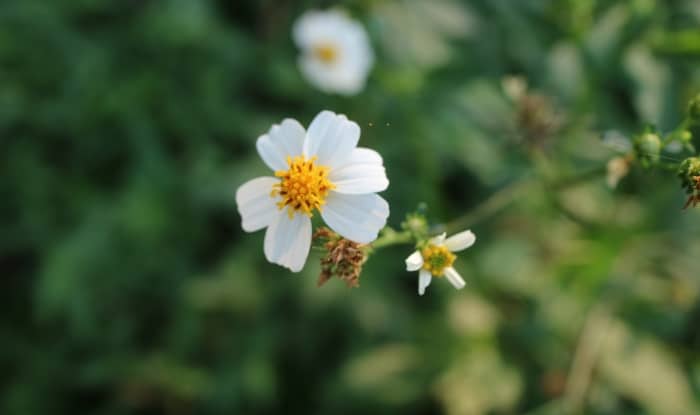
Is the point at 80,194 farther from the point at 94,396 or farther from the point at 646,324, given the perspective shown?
the point at 646,324

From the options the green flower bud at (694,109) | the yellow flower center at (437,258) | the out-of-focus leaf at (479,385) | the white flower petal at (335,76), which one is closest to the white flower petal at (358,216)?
the yellow flower center at (437,258)

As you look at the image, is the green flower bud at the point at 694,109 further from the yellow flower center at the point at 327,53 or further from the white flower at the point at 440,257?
the yellow flower center at the point at 327,53

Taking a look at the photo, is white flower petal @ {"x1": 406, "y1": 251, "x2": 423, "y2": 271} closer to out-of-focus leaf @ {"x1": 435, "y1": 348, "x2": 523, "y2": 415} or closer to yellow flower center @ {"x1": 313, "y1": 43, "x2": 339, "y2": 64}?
out-of-focus leaf @ {"x1": 435, "y1": 348, "x2": 523, "y2": 415}

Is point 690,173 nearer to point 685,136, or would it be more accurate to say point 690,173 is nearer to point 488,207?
point 685,136

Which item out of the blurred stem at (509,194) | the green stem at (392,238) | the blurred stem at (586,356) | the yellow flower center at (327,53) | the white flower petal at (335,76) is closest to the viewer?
the green stem at (392,238)

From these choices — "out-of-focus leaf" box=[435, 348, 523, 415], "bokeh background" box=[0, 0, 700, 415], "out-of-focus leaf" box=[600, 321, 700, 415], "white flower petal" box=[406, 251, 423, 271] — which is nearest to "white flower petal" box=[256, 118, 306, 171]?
"white flower petal" box=[406, 251, 423, 271]

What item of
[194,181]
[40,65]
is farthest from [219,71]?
[40,65]
